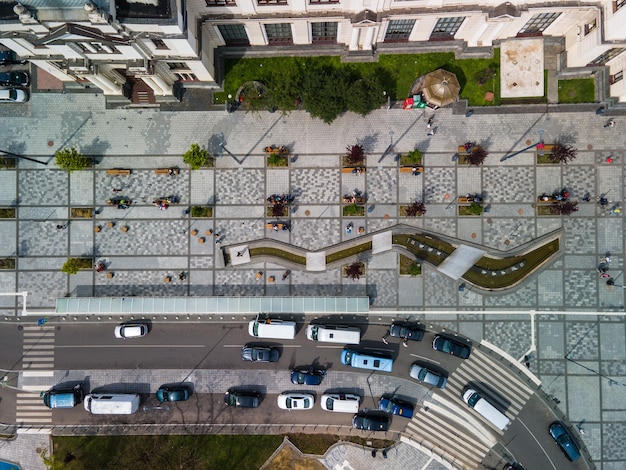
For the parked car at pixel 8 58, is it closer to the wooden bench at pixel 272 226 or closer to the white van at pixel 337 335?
the wooden bench at pixel 272 226

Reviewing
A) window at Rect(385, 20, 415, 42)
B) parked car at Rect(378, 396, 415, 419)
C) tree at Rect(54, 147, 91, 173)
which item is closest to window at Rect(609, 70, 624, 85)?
window at Rect(385, 20, 415, 42)

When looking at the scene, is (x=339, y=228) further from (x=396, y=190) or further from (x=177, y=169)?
(x=177, y=169)

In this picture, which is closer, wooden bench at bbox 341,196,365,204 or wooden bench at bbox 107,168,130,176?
wooden bench at bbox 341,196,365,204

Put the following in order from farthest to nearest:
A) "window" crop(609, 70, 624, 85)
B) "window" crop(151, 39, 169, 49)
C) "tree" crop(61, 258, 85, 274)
A: "tree" crop(61, 258, 85, 274)
"window" crop(609, 70, 624, 85)
"window" crop(151, 39, 169, 49)

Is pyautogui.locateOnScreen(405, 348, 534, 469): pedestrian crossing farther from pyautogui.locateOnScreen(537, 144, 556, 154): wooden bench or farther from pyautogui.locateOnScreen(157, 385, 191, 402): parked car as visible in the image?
pyautogui.locateOnScreen(157, 385, 191, 402): parked car

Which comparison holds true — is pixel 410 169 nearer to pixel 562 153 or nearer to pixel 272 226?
pixel 562 153

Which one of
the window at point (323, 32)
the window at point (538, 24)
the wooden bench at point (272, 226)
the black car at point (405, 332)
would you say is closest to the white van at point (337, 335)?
the black car at point (405, 332)

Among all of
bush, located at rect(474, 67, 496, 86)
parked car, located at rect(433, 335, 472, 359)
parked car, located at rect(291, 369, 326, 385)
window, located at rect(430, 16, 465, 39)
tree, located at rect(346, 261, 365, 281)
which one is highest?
window, located at rect(430, 16, 465, 39)
